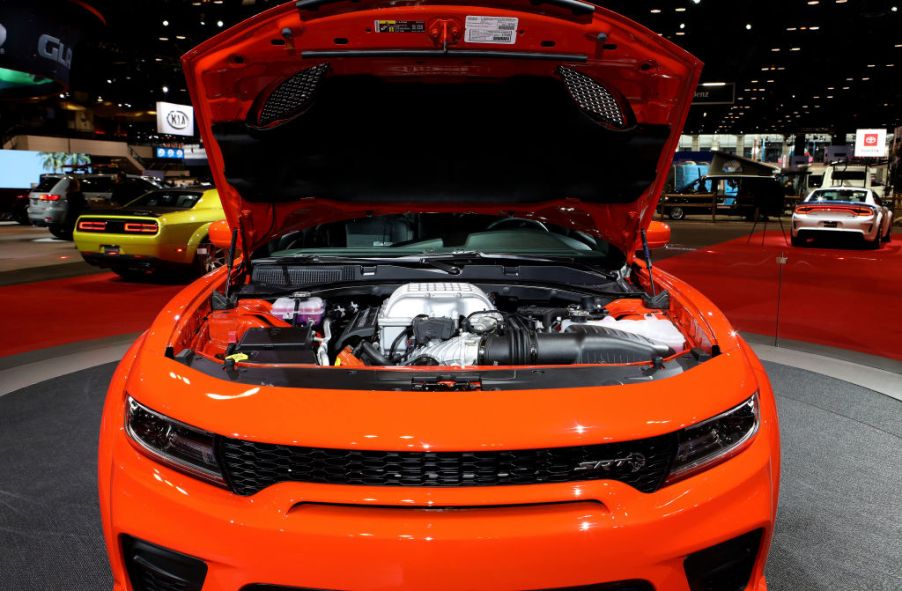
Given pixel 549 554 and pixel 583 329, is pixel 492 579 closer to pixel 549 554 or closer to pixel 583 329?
pixel 549 554

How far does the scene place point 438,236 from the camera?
2.66 meters

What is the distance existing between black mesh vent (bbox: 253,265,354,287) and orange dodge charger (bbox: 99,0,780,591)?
0.04 feet

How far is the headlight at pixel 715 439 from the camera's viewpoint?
1258 mm

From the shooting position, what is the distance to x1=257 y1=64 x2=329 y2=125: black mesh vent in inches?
80.4

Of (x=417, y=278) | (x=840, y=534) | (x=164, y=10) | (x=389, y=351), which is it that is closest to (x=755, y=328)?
(x=840, y=534)

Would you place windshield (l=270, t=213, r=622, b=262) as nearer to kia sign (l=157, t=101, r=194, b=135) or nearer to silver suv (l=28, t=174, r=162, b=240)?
silver suv (l=28, t=174, r=162, b=240)

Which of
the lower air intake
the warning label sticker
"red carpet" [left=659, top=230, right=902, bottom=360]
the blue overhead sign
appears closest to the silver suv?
"red carpet" [left=659, top=230, right=902, bottom=360]

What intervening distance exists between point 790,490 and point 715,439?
4.45ft

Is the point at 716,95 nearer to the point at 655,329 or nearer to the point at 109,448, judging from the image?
the point at 655,329

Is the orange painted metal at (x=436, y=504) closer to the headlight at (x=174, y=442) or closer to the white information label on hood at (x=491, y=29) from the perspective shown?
the headlight at (x=174, y=442)

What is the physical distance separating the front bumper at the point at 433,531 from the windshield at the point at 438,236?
56.7 inches

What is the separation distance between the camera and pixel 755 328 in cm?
479

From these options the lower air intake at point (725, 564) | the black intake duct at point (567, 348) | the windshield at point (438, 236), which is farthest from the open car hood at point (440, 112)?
→ the lower air intake at point (725, 564)

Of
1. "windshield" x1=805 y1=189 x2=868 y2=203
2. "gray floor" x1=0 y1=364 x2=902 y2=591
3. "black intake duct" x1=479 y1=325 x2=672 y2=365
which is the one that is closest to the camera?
"black intake duct" x1=479 y1=325 x2=672 y2=365
